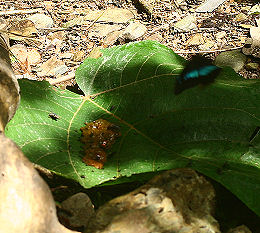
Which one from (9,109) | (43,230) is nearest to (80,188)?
(9,109)

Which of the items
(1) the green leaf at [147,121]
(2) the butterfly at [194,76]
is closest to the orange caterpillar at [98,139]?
(1) the green leaf at [147,121]

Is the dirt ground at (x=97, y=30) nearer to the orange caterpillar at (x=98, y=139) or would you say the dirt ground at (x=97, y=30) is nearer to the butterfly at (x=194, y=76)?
the butterfly at (x=194, y=76)

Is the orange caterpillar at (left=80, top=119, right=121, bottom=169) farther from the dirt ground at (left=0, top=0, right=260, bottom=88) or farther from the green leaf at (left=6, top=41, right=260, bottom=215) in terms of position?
the dirt ground at (left=0, top=0, right=260, bottom=88)

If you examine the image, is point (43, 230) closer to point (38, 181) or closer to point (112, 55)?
point (38, 181)

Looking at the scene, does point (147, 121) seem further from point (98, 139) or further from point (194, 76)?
point (194, 76)

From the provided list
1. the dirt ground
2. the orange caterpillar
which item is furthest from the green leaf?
the dirt ground

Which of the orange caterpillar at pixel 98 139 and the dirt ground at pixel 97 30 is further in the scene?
the dirt ground at pixel 97 30
